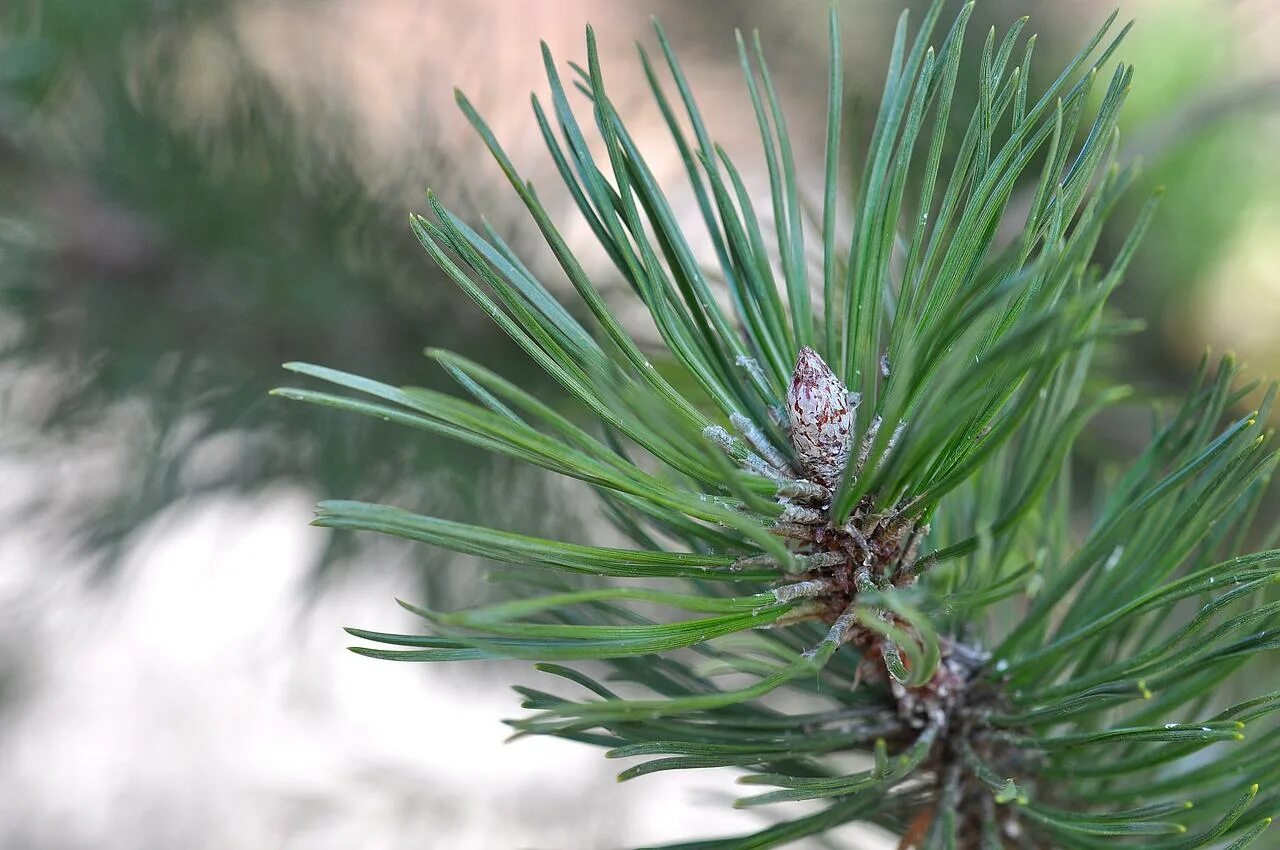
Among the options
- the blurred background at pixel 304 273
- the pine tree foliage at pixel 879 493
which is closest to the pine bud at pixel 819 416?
the pine tree foliage at pixel 879 493

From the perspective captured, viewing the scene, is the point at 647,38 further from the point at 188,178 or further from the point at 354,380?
the point at 354,380

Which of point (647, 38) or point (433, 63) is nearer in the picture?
point (433, 63)

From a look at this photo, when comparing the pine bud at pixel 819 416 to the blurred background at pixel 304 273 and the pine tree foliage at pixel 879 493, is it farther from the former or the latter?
the blurred background at pixel 304 273

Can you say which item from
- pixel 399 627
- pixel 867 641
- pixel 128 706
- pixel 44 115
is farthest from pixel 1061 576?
pixel 128 706

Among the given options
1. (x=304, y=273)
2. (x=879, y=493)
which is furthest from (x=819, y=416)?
(x=304, y=273)

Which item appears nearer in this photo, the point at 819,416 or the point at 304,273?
the point at 819,416

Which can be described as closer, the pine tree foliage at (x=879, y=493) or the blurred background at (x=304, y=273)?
the pine tree foliage at (x=879, y=493)

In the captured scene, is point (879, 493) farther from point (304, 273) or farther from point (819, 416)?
point (304, 273)

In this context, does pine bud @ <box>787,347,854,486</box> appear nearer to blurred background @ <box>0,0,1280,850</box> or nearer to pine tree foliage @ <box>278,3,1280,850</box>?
pine tree foliage @ <box>278,3,1280,850</box>
